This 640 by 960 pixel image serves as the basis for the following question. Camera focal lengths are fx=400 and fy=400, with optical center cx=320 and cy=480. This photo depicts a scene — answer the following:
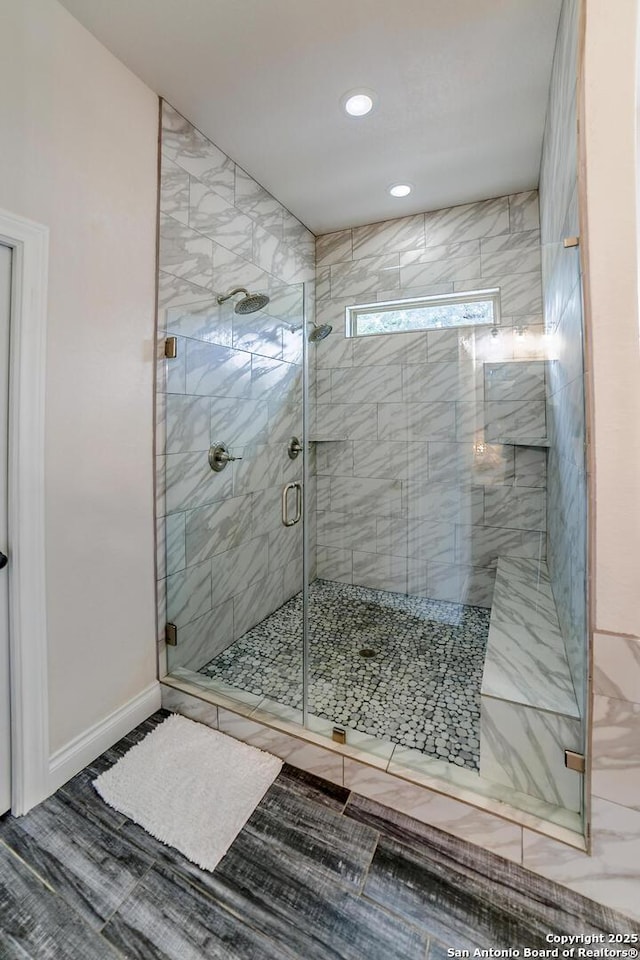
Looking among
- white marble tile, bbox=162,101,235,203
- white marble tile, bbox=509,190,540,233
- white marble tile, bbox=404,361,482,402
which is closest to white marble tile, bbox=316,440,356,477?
white marble tile, bbox=404,361,482,402

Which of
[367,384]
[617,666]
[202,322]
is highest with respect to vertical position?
[202,322]

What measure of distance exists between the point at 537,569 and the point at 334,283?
8.24ft

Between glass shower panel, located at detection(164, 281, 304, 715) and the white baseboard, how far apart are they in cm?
17

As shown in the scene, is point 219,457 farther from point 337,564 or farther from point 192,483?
point 337,564

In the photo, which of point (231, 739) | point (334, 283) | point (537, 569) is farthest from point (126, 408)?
point (537, 569)

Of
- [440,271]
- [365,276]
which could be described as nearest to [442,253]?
[440,271]

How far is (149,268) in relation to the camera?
71.6 inches

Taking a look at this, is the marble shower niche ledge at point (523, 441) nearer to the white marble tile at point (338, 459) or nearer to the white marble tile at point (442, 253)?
the white marble tile at point (338, 459)

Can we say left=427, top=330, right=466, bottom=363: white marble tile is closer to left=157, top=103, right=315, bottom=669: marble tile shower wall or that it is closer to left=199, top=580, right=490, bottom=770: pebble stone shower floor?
left=157, top=103, right=315, bottom=669: marble tile shower wall

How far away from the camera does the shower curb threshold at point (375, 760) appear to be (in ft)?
3.98

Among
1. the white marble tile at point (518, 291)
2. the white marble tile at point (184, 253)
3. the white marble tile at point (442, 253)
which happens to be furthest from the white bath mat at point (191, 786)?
the white marble tile at point (442, 253)

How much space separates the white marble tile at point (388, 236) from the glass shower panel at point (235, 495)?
123cm

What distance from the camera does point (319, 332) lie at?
109 inches

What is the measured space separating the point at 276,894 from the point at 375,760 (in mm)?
481
